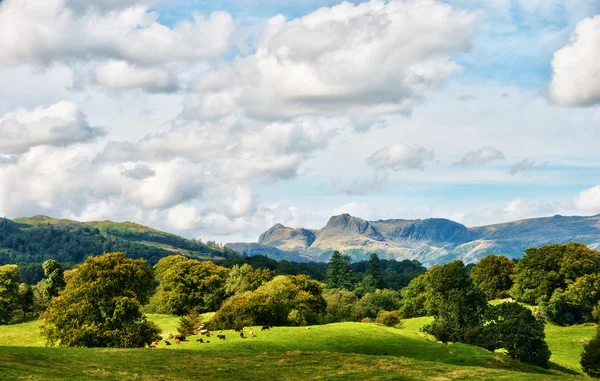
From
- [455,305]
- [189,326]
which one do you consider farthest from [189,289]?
[455,305]

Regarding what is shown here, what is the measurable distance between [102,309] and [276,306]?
35.4 metres

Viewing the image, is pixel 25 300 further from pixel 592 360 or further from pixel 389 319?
pixel 592 360

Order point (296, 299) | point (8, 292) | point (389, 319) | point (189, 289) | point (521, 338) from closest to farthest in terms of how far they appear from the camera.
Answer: point (521, 338), point (296, 299), point (389, 319), point (189, 289), point (8, 292)

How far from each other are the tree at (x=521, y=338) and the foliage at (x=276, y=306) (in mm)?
38560

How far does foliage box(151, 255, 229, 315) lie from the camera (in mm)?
128000

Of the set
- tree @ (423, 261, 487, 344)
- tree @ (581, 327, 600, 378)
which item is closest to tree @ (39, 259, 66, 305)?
tree @ (423, 261, 487, 344)

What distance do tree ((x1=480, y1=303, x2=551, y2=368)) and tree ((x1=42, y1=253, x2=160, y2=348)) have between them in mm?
52603

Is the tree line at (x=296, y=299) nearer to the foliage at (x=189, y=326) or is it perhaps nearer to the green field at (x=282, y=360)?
the foliage at (x=189, y=326)

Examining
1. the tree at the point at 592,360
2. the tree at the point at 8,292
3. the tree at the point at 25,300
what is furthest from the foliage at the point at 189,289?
the tree at the point at 592,360

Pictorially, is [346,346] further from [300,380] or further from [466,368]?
[300,380]

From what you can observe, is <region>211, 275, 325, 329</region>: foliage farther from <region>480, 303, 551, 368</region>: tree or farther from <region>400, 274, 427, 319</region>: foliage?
<region>480, 303, 551, 368</region>: tree

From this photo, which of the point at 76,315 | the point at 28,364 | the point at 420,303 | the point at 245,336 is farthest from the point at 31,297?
the point at 28,364

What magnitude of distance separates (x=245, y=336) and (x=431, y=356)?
82.8ft

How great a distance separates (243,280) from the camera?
132250 mm
